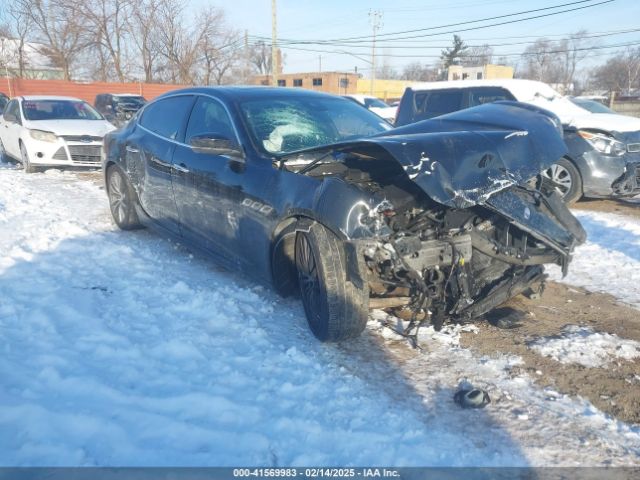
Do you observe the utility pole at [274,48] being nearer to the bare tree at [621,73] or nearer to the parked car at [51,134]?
the parked car at [51,134]

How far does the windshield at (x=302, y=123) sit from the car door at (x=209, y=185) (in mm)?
221

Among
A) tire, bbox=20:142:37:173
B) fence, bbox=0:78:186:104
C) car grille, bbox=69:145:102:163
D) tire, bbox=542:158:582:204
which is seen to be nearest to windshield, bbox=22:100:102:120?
tire, bbox=20:142:37:173

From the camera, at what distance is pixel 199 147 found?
151 inches

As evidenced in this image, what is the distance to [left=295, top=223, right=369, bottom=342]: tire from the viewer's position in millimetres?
3064

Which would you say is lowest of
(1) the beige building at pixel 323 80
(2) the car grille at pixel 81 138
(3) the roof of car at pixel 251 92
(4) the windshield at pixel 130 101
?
(2) the car grille at pixel 81 138

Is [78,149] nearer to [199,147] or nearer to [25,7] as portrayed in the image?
[199,147]

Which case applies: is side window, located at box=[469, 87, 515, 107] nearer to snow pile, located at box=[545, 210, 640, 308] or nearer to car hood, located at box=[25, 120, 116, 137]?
snow pile, located at box=[545, 210, 640, 308]

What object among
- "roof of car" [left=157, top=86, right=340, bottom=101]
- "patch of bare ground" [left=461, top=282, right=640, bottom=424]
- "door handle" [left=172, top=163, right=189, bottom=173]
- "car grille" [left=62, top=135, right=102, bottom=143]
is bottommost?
"patch of bare ground" [left=461, top=282, right=640, bottom=424]

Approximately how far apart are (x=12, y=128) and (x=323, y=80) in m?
49.3

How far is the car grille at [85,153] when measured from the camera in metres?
10.1

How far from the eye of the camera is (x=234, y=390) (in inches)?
110

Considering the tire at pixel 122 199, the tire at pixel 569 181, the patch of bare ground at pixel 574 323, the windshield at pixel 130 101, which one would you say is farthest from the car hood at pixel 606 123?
the windshield at pixel 130 101

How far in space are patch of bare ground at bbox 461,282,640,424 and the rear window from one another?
18.7 feet

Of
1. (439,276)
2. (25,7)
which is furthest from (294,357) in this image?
(25,7)
